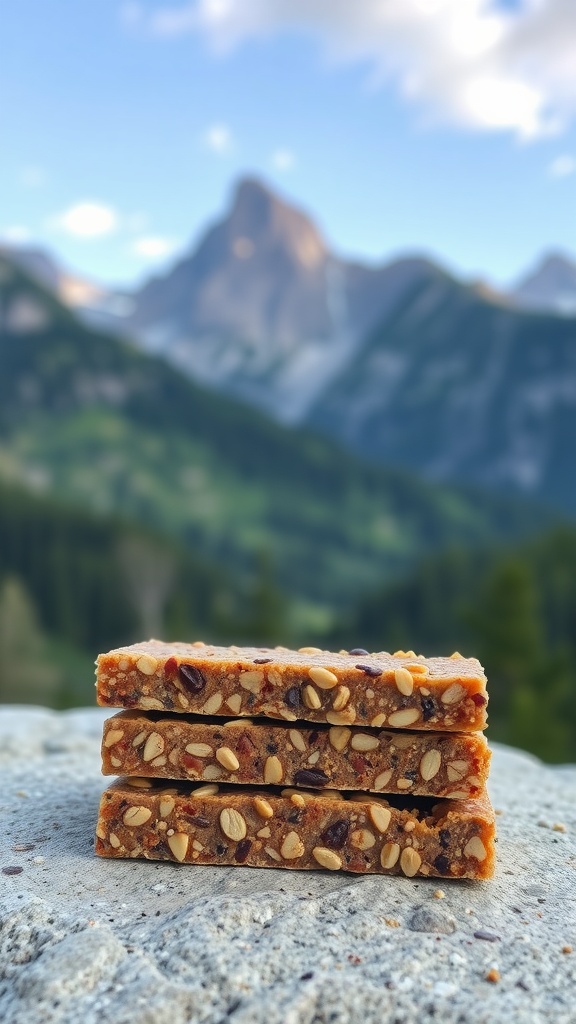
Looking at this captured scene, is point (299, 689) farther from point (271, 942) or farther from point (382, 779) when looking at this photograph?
point (271, 942)

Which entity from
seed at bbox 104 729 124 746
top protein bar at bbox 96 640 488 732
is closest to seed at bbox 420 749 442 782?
top protein bar at bbox 96 640 488 732

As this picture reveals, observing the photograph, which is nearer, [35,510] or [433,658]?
[433,658]

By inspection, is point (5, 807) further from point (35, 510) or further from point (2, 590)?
point (35, 510)

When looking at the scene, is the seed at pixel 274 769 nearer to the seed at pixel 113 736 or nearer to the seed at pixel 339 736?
the seed at pixel 339 736

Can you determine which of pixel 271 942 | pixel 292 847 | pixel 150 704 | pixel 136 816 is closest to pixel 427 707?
pixel 292 847

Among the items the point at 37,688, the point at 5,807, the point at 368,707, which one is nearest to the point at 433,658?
the point at 368,707

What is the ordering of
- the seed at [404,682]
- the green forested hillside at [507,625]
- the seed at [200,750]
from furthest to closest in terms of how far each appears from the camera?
the green forested hillside at [507,625], the seed at [200,750], the seed at [404,682]

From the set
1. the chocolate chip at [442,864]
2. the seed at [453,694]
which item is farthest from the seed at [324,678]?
the chocolate chip at [442,864]

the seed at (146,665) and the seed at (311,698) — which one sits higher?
the seed at (146,665)
